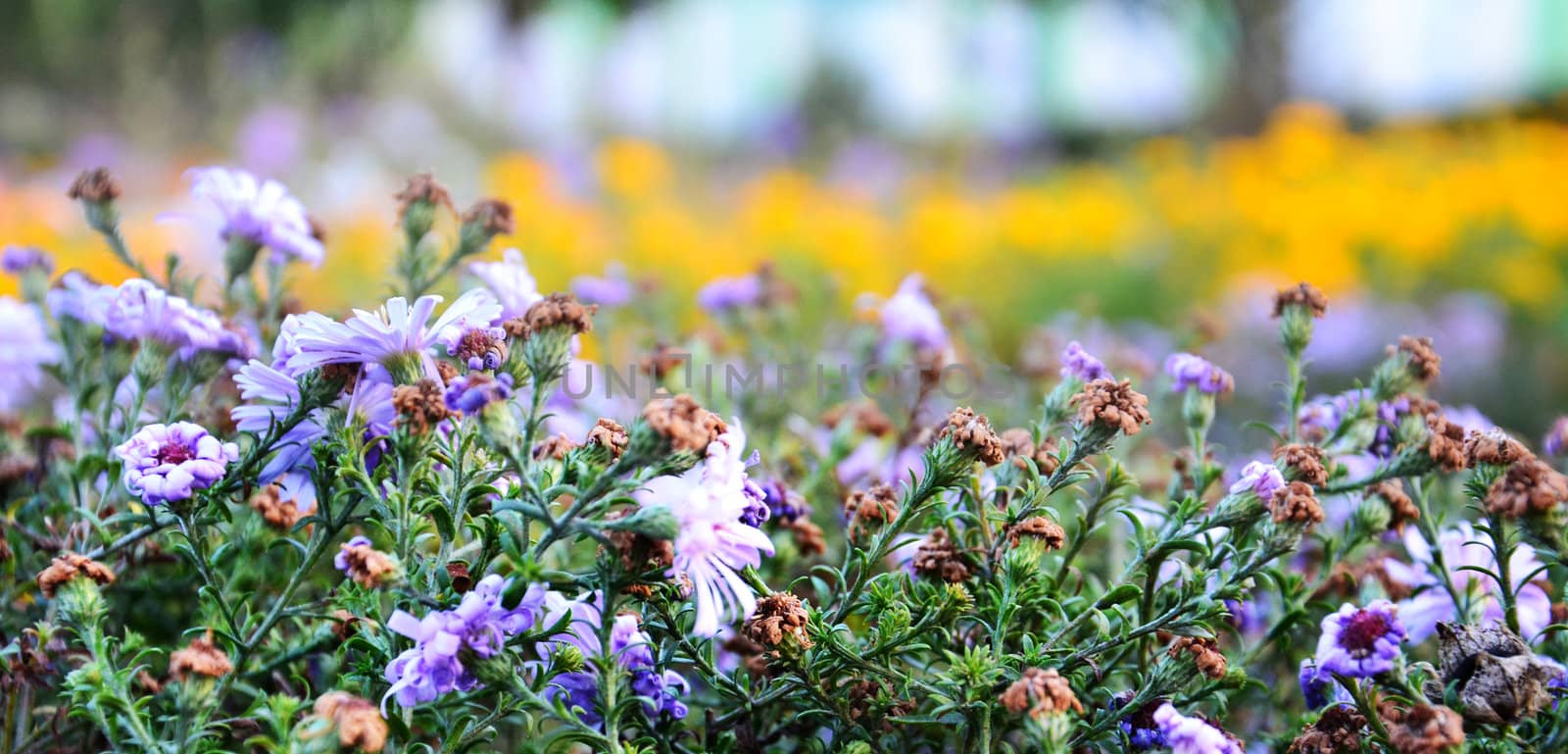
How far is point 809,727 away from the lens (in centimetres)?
120

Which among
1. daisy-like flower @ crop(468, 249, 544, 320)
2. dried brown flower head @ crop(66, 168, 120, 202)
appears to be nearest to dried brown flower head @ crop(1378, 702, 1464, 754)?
daisy-like flower @ crop(468, 249, 544, 320)

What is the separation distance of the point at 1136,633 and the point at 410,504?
0.67 metres

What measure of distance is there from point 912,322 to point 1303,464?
2.55ft

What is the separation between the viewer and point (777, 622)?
992 millimetres

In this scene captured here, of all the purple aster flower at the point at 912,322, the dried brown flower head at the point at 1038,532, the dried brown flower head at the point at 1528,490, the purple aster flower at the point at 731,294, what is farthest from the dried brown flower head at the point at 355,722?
the purple aster flower at the point at 731,294

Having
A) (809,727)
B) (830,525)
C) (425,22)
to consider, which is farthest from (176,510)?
(425,22)

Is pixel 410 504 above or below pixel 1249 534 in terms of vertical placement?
above

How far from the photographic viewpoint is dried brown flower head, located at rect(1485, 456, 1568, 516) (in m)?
1.01

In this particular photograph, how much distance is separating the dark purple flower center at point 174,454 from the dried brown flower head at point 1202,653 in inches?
35.9

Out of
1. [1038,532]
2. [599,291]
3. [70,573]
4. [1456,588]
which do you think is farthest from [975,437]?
[599,291]

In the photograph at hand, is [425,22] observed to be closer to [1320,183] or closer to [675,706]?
[1320,183]

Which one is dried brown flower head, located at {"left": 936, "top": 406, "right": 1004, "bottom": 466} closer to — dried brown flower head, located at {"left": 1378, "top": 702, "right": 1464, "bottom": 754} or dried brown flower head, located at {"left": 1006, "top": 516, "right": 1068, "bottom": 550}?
dried brown flower head, located at {"left": 1006, "top": 516, "right": 1068, "bottom": 550}

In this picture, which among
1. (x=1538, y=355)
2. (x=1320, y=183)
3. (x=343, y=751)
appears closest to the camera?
(x=343, y=751)

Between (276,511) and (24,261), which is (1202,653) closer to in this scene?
(276,511)
